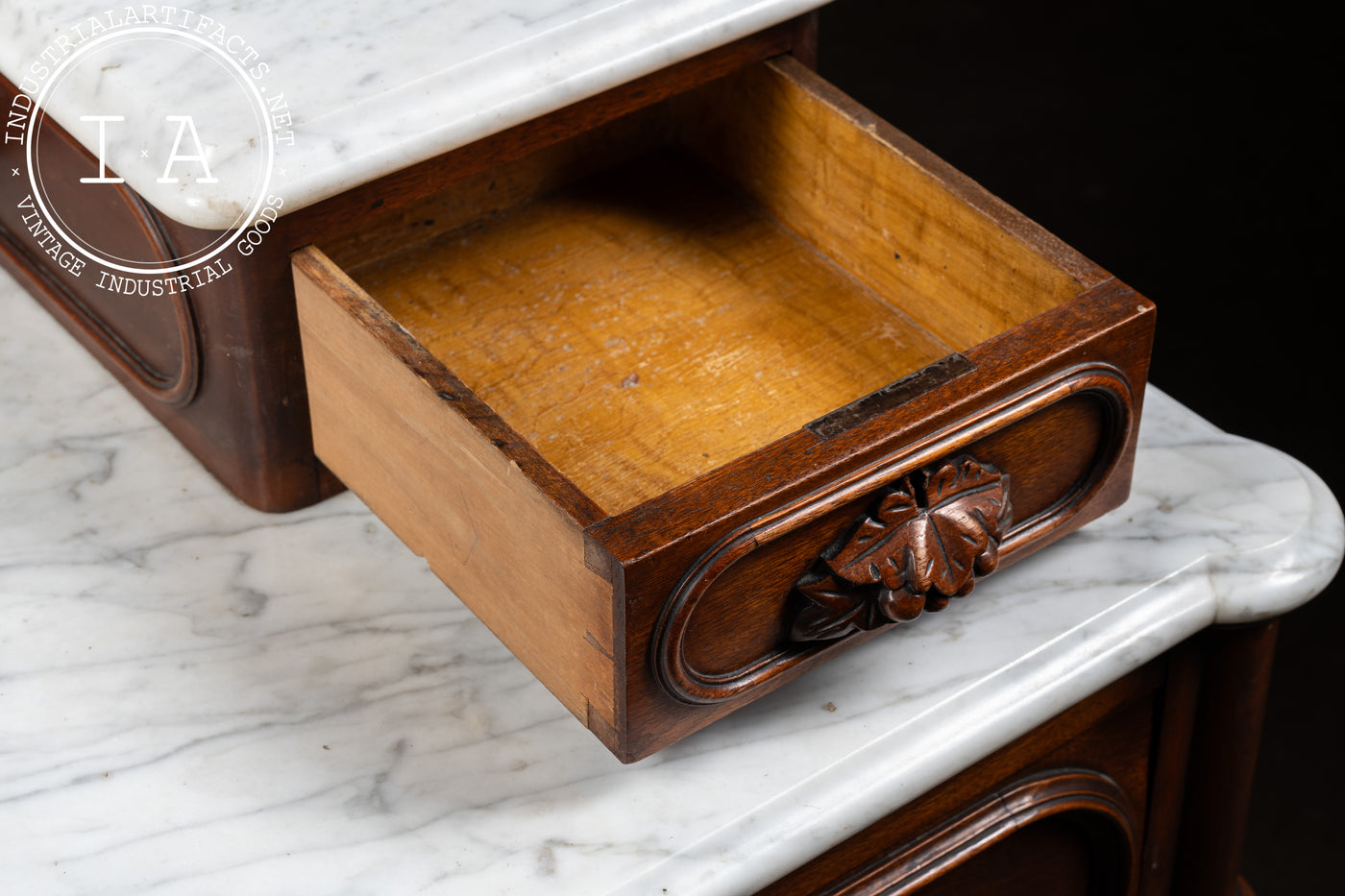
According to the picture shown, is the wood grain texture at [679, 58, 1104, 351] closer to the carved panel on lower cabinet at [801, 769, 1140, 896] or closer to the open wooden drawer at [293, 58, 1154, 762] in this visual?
the open wooden drawer at [293, 58, 1154, 762]

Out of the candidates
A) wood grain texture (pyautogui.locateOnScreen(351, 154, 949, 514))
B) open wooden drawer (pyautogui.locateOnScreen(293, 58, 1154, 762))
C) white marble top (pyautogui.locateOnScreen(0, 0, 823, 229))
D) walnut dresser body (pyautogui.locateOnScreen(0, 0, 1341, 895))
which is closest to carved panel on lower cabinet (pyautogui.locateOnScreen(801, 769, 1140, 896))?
walnut dresser body (pyautogui.locateOnScreen(0, 0, 1341, 895))

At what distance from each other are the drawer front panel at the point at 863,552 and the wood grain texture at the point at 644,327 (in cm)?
14

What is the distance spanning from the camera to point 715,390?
38.9 inches

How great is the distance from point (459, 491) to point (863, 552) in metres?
0.18

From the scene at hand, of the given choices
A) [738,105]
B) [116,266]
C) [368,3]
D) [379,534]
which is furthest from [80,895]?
[738,105]

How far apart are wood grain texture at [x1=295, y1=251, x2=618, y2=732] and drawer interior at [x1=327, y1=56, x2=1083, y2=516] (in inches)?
3.7

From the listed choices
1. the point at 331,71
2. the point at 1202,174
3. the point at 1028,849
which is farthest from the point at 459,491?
the point at 1202,174

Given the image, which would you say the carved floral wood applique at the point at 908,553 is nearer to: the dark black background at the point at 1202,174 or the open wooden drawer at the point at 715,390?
the open wooden drawer at the point at 715,390

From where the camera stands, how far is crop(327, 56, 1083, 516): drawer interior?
95 cm

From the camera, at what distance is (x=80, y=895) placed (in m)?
0.79

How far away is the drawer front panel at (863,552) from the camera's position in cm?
76

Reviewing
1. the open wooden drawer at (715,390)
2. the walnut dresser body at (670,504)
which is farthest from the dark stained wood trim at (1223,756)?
the open wooden drawer at (715,390)

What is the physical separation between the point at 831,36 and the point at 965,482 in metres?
1.44

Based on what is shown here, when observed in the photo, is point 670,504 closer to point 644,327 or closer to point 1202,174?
point 644,327
